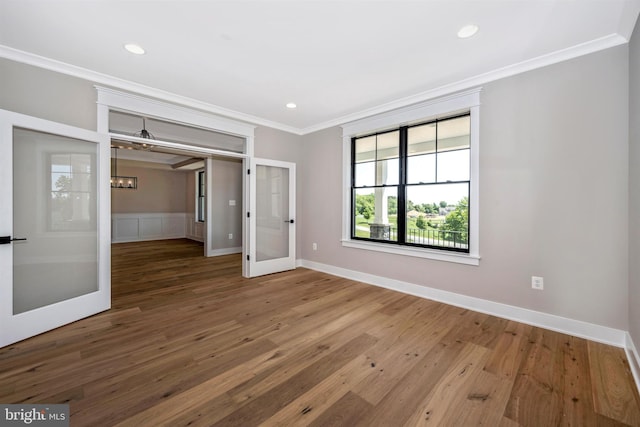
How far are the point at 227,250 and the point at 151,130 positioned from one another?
3.27m

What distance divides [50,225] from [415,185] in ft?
13.7

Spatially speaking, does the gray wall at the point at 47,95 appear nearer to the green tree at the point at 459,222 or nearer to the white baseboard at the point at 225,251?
the white baseboard at the point at 225,251

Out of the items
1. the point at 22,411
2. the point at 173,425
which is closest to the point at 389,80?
the point at 173,425

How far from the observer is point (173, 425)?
145 centimetres

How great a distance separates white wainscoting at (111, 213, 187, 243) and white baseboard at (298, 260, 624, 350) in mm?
7911

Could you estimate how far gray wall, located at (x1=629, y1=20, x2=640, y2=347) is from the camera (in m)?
1.97

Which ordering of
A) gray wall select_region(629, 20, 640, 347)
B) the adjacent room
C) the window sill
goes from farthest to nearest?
the window sill < gray wall select_region(629, 20, 640, 347) < the adjacent room

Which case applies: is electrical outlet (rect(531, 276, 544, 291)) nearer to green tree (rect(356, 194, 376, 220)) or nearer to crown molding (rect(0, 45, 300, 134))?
green tree (rect(356, 194, 376, 220))

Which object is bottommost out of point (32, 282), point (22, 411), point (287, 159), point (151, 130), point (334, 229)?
point (22, 411)

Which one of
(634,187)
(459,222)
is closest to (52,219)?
(459,222)

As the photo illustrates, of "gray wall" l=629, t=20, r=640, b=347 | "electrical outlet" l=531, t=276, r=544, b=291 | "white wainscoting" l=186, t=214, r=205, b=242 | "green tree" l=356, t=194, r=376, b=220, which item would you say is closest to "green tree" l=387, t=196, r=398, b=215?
"green tree" l=356, t=194, r=376, b=220

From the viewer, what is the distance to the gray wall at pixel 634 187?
1971 millimetres

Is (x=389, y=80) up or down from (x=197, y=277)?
up

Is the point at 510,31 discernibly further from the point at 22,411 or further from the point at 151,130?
the point at 151,130
